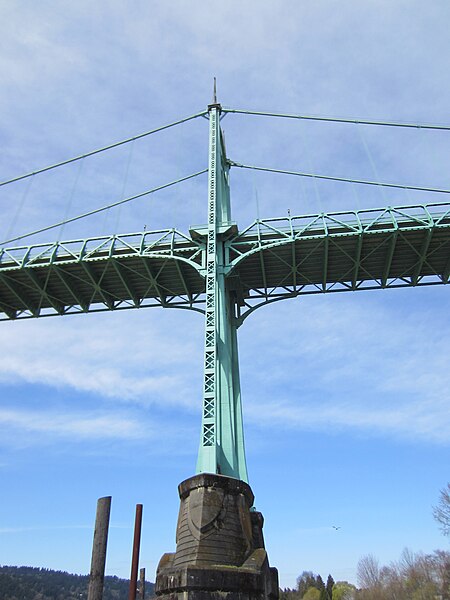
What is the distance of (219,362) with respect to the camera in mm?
25219

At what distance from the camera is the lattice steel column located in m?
23.3

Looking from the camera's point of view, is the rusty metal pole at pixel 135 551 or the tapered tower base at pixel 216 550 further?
the tapered tower base at pixel 216 550

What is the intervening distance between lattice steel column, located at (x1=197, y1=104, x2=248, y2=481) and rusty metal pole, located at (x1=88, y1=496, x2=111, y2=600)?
9.08 meters

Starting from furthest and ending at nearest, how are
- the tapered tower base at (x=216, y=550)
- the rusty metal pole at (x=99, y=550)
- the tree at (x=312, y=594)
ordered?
the tree at (x=312, y=594) → the tapered tower base at (x=216, y=550) → the rusty metal pole at (x=99, y=550)

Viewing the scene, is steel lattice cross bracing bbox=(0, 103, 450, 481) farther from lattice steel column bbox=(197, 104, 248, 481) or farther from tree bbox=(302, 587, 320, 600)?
tree bbox=(302, 587, 320, 600)

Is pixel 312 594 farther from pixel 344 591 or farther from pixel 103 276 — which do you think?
pixel 103 276

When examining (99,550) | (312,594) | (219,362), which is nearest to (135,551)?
(99,550)

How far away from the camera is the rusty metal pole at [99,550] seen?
41.5ft

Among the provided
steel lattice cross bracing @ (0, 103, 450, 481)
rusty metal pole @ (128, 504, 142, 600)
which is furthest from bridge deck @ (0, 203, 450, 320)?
rusty metal pole @ (128, 504, 142, 600)

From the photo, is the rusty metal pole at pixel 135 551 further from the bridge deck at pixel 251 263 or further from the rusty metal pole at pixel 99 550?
the bridge deck at pixel 251 263

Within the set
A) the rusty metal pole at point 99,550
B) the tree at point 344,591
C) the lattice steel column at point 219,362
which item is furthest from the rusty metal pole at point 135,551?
the tree at point 344,591

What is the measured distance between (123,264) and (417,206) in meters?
15.7

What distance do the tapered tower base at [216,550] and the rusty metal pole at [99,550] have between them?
18.2 ft

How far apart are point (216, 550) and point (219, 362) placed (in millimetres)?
8262
